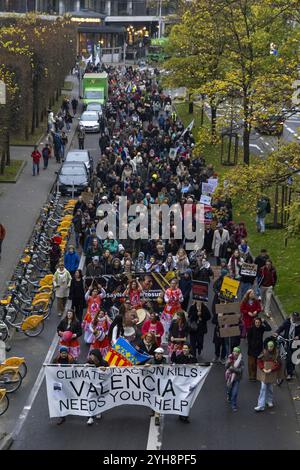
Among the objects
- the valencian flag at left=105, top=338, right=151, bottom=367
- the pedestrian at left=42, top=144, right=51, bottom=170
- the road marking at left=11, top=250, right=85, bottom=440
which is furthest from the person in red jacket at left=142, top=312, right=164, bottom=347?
the pedestrian at left=42, top=144, right=51, bottom=170

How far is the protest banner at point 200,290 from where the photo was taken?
19547 mm

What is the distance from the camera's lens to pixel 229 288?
1969 centimetres

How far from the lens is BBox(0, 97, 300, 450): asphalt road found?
1451 cm

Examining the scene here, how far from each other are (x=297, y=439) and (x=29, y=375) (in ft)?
18.1

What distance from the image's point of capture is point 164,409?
599 inches

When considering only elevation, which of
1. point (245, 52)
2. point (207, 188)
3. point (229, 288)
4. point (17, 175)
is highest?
point (245, 52)

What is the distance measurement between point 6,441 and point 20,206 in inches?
810

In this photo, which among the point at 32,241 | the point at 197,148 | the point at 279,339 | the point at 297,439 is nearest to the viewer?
the point at 297,439

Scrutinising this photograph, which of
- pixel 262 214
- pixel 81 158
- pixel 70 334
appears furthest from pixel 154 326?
pixel 81 158

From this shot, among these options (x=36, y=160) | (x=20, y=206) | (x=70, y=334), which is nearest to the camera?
(x=70, y=334)

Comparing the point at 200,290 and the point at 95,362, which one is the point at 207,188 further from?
the point at 95,362

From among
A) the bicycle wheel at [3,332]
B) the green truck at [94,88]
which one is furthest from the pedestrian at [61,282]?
the green truck at [94,88]
